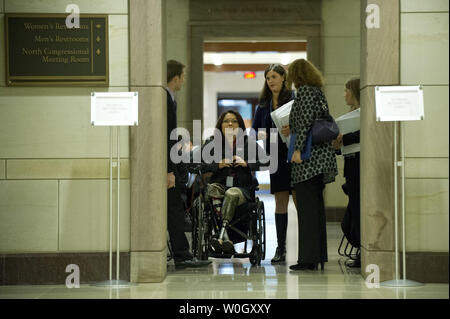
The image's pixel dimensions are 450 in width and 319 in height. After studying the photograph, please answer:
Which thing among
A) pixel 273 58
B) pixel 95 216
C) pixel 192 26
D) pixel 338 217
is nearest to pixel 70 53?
pixel 95 216

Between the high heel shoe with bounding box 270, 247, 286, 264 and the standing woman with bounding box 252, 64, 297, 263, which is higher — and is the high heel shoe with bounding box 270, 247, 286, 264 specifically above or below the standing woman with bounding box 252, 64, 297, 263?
below

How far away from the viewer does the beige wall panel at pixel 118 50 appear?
5.33m

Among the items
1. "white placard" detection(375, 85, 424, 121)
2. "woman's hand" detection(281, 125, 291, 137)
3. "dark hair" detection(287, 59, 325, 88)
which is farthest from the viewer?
"woman's hand" detection(281, 125, 291, 137)

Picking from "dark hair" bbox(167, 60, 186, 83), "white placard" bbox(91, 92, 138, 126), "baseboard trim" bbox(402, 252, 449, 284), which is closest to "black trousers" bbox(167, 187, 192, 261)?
"dark hair" bbox(167, 60, 186, 83)

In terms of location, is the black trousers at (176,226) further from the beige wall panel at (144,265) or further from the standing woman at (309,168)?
the standing woman at (309,168)

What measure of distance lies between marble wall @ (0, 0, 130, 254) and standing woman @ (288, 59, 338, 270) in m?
1.47

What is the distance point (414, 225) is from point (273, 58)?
1414cm

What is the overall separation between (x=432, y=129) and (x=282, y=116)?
4.65 ft

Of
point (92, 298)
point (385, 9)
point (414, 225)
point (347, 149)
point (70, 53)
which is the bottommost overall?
point (92, 298)

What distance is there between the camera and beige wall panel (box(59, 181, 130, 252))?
17.5 feet

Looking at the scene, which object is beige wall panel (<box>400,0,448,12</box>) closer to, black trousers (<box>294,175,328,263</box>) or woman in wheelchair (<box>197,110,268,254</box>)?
black trousers (<box>294,175,328,263</box>)

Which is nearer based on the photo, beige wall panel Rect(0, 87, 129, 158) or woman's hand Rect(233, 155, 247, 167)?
beige wall panel Rect(0, 87, 129, 158)
